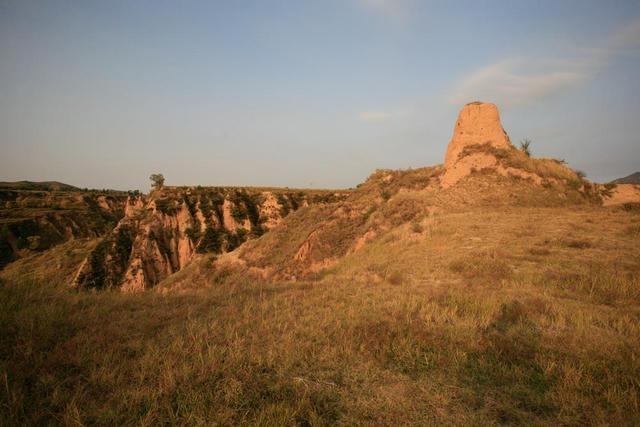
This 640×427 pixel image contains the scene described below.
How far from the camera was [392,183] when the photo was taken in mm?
20562

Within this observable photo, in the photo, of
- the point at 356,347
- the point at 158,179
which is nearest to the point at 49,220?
the point at 158,179

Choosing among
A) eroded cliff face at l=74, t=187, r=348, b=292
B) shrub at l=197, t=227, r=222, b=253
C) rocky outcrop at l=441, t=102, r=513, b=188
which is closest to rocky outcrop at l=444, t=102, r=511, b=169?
rocky outcrop at l=441, t=102, r=513, b=188

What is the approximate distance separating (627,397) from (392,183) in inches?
715

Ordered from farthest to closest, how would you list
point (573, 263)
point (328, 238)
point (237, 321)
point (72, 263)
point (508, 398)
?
point (72, 263)
point (328, 238)
point (573, 263)
point (237, 321)
point (508, 398)

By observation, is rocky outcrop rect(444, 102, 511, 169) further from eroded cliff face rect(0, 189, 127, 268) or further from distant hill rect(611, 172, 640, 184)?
eroded cliff face rect(0, 189, 127, 268)

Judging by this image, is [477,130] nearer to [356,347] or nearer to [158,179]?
[356,347]

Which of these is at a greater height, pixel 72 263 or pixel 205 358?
pixel 205 358

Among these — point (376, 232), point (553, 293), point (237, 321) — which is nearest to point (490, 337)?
point (553, 293)

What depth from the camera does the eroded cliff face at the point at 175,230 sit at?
3098 cm

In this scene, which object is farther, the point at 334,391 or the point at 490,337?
the point at 490,337

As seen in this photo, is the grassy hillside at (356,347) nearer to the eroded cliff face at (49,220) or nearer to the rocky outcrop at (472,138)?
the rocky outcrop at (472,138)

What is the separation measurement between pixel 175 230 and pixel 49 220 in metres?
32.0

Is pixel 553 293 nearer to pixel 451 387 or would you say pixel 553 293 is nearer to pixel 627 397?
pixel 627 397

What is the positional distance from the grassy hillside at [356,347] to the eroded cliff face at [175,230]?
73.4 ft
